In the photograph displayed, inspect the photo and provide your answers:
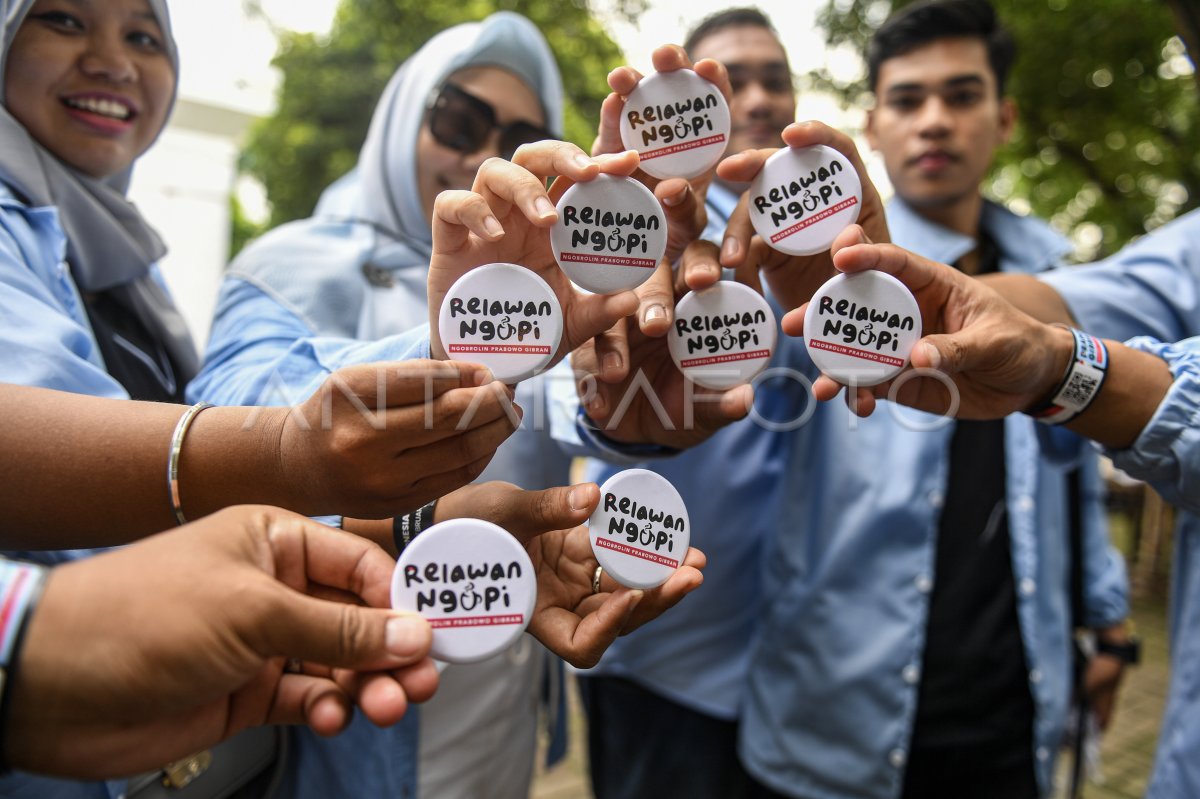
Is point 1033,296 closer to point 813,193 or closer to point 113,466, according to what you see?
point 813,193

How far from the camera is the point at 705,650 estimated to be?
2195 millimetres

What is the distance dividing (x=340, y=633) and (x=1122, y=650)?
8.65 ft

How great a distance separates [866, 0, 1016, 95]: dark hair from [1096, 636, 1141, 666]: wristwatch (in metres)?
1.85

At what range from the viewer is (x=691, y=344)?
1467 millimetres

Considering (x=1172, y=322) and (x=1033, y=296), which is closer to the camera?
(x=1033, y=296)

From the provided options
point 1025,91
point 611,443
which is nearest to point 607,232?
point 611,443

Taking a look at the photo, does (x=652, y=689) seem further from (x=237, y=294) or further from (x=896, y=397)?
(x=237, y=294)

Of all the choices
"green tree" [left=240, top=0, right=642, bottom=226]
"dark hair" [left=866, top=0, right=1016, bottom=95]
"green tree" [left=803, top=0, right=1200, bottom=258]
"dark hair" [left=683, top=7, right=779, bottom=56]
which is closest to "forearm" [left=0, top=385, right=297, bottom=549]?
"dark hair" [left=683, top=7, right=779, bottom=56]

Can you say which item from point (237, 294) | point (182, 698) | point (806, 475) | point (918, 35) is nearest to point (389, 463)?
point (182, 698)

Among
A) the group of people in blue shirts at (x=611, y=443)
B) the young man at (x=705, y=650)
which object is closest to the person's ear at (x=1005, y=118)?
the group of people in blue shirts at (x=611, y=443)

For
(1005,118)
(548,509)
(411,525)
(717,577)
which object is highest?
(1005,118)

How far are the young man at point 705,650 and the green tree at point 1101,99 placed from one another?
3.56 metres

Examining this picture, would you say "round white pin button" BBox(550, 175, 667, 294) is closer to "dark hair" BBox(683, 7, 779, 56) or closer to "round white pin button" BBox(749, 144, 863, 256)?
"round white pin button" BBox(749, 144, 863, 256)

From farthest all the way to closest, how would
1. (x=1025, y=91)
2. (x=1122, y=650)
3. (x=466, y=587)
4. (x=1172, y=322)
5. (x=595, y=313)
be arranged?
(x=1025, y=91) < (x=1122, y=650) < (x=1172, y=322) < (x=595, y=313) < (x=466, y=587)
